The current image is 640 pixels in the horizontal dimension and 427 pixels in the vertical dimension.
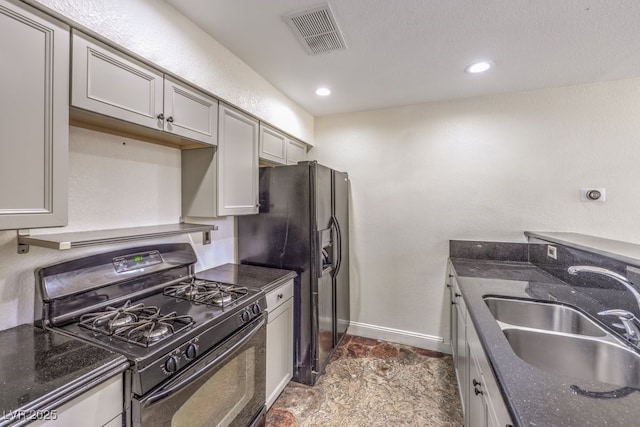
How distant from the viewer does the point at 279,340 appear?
6.50ft

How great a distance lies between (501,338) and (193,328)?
1.28m

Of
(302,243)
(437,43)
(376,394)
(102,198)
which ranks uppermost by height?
(437,43)

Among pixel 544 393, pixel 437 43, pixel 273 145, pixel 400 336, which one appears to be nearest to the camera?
pixel 544 393

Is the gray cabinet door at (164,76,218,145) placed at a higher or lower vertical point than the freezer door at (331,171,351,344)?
higher

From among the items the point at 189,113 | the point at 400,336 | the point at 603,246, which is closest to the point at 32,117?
the point at 189,113

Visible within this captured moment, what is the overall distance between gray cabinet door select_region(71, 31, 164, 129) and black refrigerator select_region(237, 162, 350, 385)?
100 cm

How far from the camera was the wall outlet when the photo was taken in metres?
2.26

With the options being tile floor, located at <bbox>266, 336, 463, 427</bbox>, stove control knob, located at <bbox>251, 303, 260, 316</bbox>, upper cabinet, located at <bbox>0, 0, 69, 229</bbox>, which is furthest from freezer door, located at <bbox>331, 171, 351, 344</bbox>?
upper cabinet, located at <bbox>0, 0, 69, 229</bbox>

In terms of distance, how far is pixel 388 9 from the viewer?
148 cm

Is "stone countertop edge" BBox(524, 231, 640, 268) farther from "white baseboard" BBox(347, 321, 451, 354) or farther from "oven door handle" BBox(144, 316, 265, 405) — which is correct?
"oven door handle" BBox(144, 316, 265, 405)

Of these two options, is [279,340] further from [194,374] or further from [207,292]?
[194,374]

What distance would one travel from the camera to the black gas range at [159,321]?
1.03m

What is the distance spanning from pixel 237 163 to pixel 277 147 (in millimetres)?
632

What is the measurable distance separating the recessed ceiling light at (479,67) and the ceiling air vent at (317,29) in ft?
3.28
